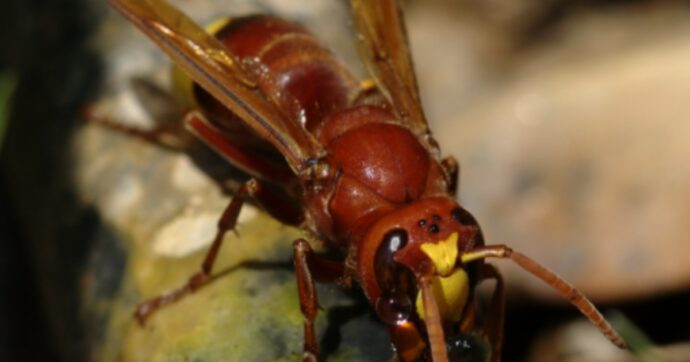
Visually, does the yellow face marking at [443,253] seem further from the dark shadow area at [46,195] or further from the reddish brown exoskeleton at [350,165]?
the dark shadow area at [46,195]

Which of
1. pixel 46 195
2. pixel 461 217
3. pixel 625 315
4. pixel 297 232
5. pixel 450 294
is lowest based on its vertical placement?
pixel 625 315

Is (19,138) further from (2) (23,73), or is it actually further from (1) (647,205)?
(1) (647,205)

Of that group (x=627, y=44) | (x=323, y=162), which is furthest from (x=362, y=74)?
(x=627, y=44)

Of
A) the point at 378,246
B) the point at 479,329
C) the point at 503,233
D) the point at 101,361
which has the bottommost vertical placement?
the point at 503,233

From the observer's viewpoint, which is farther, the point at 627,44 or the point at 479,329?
the point at 627,44

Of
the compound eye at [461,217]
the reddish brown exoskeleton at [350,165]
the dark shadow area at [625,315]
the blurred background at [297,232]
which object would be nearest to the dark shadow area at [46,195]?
the blurred background at [297,232]

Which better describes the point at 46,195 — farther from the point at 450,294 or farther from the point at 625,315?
the point at 625,315

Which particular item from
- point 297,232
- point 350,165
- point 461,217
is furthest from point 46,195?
point 461,217

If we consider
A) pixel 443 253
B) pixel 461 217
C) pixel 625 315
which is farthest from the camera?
pixel 625 315
